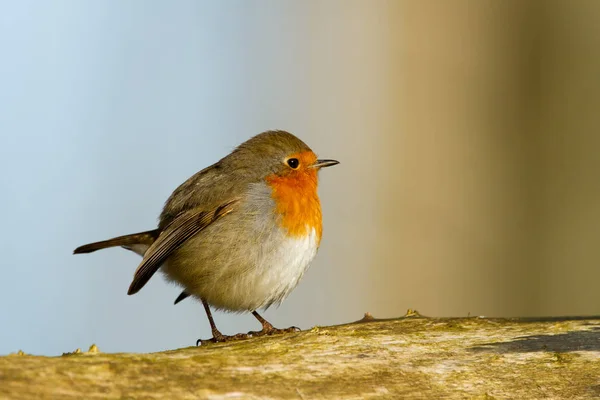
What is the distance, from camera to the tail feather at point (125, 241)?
192 inches

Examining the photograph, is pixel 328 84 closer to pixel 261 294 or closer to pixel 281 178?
pixel 281 178

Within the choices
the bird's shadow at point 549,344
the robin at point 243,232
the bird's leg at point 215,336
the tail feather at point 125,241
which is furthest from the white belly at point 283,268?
the bird's shadow at point 549,344

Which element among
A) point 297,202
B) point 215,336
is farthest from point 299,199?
point 215,336

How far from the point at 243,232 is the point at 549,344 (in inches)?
77.6

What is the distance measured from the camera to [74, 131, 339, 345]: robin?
4301 mm

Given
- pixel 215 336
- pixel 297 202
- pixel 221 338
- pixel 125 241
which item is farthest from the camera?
pixel 125 241

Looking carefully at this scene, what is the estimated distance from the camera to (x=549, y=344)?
2.95m

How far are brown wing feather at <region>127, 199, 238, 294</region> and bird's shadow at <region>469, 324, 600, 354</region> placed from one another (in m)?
2.05

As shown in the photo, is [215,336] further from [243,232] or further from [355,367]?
[355,367]

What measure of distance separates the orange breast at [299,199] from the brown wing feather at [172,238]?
298 millimetres

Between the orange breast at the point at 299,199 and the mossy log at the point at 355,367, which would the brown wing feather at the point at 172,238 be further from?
the mossy log at the point at 355,367

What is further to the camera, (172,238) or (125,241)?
(125,241)

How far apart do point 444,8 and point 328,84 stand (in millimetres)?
1523

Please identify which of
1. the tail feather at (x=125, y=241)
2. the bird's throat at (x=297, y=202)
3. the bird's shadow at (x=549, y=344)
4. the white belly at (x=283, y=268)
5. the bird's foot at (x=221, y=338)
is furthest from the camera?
the tail feather at (x=125, y=241)
